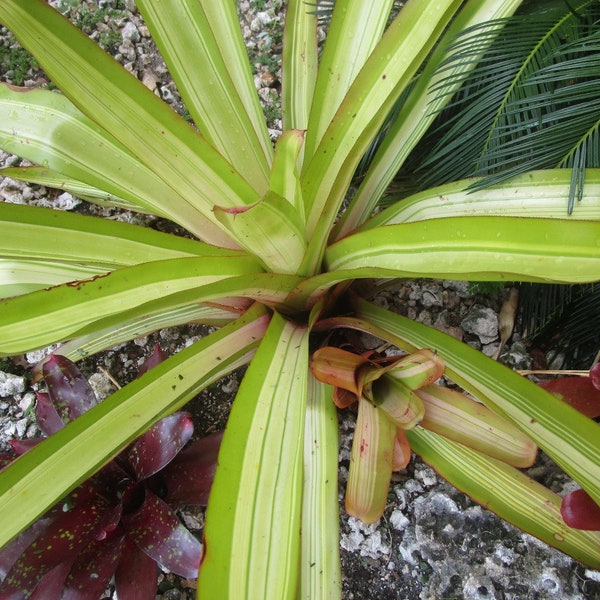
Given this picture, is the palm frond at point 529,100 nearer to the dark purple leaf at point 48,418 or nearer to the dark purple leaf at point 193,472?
the dark purple leaf at point 193,472

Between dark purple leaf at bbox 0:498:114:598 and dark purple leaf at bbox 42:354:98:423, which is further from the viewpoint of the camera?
dark purple leaf at bbox 42:354:98:423

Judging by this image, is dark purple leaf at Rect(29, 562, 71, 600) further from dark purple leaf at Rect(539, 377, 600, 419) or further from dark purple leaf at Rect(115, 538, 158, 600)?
dark purple leaf at Rect(539, 377, 600, 419)

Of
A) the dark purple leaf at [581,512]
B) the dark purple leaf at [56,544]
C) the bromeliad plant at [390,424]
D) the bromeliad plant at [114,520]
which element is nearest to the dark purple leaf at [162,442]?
the bromeliad plant at [114,520]

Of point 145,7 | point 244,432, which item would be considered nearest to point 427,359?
point 244,432

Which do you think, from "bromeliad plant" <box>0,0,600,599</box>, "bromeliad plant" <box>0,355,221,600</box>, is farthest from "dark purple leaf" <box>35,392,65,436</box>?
"bromeliad plant" <box>0,0,600,599</box>

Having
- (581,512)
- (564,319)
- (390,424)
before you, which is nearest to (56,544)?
(390,424)
